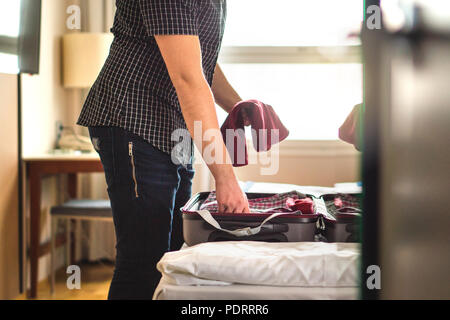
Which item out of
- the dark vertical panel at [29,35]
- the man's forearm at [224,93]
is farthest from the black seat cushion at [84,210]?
the man's forearm at [224,93]

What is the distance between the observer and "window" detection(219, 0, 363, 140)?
122 cm

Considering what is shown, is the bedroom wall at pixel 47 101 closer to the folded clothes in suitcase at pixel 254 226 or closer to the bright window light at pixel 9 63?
the bright window light at pixel 9 63

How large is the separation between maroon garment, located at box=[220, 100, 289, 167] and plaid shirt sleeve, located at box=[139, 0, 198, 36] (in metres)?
0.22

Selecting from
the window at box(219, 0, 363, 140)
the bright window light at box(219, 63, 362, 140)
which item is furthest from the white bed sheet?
the bright window light at box(219, 63, 362, 140)

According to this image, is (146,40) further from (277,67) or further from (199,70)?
(277,67)

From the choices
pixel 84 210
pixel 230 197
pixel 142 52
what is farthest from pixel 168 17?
pixel 84 210

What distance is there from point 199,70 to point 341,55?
266mm

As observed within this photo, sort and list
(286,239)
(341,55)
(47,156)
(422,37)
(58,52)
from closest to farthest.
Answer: (422,37) → (341,55) → (286,239) → (47,156) → (58,52)

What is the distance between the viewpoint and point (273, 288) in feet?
1.97

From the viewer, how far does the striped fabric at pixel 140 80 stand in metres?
0.81

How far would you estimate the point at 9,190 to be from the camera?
2027 millimetres

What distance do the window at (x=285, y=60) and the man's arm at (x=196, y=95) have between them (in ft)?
0.96

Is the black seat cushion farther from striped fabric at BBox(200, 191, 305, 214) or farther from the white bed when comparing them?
the white bed
